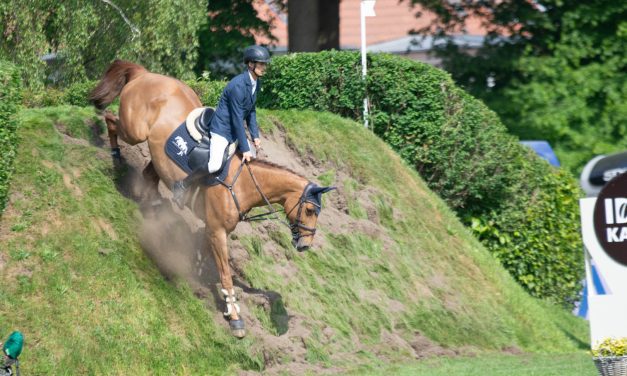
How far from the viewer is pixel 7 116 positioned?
11.6m

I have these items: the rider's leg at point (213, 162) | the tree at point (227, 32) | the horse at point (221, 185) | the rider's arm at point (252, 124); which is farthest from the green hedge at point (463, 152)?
the tree at point (227, 32)

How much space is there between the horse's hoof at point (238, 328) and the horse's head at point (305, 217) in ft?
3.82

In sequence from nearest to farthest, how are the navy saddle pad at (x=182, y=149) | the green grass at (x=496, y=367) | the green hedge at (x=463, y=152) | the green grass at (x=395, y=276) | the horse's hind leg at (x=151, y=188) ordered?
1. the navy saddle pad at (x=182, y=149)
2. the horse's hind leg at (x=151, y=188)
3. the green grass at (x=496, y=367)
4. the green grass at (x=395, y=276)
5. the green hedge at (x=463, y=152)

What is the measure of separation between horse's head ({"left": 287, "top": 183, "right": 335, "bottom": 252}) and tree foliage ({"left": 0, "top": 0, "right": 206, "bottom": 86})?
8.62m

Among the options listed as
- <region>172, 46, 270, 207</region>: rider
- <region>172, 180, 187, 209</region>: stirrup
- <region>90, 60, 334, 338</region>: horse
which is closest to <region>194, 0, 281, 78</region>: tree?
<region>90, 60, 334, 338</region>: horse

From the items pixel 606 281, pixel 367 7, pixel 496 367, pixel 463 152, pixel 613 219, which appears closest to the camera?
pixel 613 219

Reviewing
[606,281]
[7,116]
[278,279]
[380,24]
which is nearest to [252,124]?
[278,279]

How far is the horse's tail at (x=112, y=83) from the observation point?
13312 millimetres

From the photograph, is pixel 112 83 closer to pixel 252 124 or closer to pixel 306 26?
pixel 252 124

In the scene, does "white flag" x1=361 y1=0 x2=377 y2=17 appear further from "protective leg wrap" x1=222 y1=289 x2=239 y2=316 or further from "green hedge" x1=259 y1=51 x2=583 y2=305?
"protective leg wrap" x1=222 y1=289 x2=239 y2=316

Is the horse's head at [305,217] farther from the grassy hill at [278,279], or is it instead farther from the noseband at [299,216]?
the grassy hill at [278,279]

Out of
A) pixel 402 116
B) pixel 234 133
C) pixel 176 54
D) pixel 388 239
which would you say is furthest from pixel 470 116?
pixel 234 133

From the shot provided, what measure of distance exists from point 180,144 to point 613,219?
513 cm

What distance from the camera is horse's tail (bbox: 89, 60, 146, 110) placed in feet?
43.7
